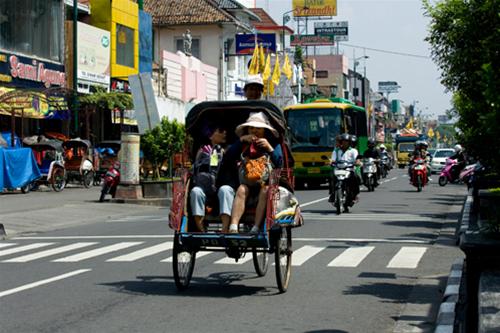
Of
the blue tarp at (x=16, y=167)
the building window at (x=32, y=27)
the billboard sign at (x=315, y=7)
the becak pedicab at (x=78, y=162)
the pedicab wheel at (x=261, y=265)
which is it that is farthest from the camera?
the billboard sign at (x=315, y=7)

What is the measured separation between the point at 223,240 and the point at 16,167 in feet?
74.9

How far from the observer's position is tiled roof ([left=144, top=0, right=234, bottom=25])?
67438 mm

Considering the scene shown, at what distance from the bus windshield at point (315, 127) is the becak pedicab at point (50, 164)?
29.5ft

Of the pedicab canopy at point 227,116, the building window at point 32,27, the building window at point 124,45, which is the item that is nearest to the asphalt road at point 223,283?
the pedicab canopy at point 227,116

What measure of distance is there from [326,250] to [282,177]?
13.2ft

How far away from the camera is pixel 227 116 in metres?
12.1

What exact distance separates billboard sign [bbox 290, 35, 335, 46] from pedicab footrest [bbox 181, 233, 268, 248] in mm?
106086

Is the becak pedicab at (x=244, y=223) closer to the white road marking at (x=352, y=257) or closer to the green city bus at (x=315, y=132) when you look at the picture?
the white road marking at (x=352, y=257)

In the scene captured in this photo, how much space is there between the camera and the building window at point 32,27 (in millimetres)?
39500

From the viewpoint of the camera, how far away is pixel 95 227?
2084 cm

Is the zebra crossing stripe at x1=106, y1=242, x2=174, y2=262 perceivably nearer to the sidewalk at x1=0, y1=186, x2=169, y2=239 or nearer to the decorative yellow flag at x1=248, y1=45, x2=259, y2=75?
the sidewalk at x1=0, y1=186, x2=169, y2=239

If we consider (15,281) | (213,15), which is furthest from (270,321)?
(213,15)

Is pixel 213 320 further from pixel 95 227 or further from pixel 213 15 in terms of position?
pixel 213 15

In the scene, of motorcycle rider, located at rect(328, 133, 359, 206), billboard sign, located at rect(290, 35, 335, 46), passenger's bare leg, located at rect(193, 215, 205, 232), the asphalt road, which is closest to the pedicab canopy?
passenger's bare leg, located at rect(193, 215, 205, 232)
